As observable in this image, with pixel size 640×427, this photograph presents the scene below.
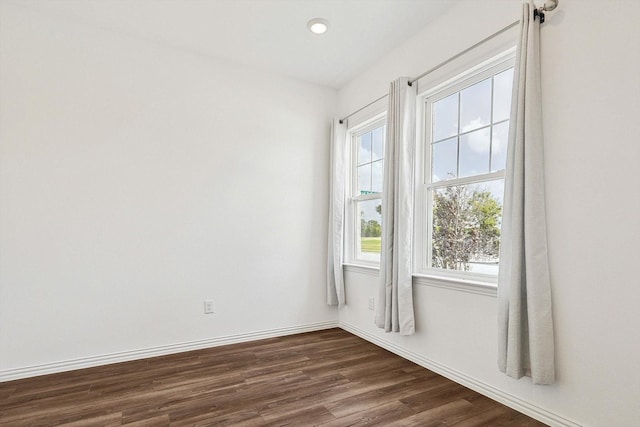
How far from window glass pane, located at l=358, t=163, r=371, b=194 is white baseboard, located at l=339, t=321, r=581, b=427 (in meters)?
1.53

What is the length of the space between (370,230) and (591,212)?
2.13m

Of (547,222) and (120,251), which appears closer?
(547,222)

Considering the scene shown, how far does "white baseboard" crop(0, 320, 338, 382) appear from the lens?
2.57m

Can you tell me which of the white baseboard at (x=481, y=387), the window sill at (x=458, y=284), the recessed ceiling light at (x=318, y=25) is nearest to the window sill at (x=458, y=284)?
the window sill at (x=458, y=284)

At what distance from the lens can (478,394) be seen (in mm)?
2285

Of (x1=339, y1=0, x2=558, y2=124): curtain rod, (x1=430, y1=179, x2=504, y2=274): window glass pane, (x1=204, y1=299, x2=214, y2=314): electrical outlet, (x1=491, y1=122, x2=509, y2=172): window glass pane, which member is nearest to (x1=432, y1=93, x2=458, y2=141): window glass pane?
(x1=339, y1=0, x2=558, y2=124): curtain rod

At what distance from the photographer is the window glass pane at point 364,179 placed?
12.2ft

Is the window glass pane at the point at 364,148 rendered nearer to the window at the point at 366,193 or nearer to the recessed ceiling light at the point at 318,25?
the window at the point at 366,193

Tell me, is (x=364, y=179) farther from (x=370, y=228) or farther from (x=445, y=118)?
(x=445, y=118)

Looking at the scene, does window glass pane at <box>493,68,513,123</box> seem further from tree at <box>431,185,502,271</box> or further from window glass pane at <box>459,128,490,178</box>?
tree at <box>431,185,502,271</box>

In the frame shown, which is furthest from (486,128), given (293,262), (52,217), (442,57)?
(52,217)

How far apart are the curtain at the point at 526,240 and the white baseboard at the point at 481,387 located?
0.78 ft

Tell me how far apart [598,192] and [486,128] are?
2.87 ft

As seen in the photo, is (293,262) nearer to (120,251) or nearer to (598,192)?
(120,251)
